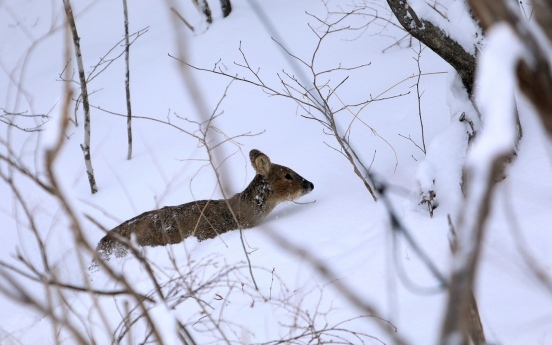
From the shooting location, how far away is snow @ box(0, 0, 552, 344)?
8.10ft

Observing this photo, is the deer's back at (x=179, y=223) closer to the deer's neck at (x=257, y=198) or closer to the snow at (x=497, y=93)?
the deer's neck at (x=257, y=198)

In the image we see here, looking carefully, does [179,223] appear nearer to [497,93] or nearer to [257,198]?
[257,198]

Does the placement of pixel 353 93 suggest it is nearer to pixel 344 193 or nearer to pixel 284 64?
pixel 284 64

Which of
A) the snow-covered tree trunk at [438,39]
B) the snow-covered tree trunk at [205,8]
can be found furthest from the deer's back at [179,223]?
the snow-covered tree trunk at [205,8]

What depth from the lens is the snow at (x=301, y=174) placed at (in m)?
2.47

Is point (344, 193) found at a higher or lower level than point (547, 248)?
higher

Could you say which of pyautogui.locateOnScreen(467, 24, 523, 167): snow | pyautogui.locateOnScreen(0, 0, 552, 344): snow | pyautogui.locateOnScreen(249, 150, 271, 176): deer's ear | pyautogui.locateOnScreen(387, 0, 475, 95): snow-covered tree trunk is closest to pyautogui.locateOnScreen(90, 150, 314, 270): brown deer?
pyautogui.locateOnScreen(249, 150, 271, 176): deer's ear

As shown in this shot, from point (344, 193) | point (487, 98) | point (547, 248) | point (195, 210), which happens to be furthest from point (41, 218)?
point (487, 98)

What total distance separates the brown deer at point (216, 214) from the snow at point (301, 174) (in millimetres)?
149

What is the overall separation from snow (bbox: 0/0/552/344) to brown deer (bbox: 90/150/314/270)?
0.49 feet

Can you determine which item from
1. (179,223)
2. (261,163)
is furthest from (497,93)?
(261,163)

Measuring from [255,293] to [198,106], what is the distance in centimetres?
265

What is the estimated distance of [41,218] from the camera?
259 inches

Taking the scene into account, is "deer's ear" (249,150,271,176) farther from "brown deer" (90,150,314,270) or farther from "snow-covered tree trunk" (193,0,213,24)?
"snow-covered tree trunk" (193,0,213,24)
